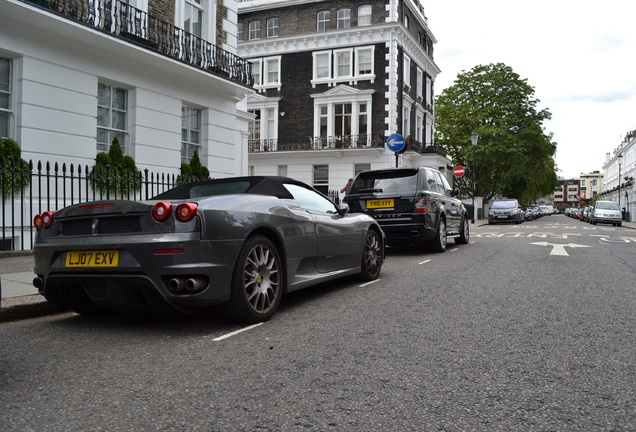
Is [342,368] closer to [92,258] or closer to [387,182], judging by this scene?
[92,258]

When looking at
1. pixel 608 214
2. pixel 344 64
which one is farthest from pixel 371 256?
pixel 608 214

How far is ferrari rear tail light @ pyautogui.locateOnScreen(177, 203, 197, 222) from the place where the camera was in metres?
4.12

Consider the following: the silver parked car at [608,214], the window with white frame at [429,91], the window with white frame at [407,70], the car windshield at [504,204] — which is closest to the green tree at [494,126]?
the window with white frame at [429,91]

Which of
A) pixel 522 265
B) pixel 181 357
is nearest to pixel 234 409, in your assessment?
pixel 181 357

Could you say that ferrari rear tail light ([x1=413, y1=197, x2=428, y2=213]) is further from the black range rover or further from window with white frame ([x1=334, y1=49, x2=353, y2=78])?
window with white frame ([x1=334, y1=49, x2=353, y2=78])

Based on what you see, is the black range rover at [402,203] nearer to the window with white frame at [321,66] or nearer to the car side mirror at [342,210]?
the car side mirror at [342,210]

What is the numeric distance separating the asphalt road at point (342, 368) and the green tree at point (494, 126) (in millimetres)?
37633

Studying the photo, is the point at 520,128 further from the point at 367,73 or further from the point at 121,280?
the point at 121,280

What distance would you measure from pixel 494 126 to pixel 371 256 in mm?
38649

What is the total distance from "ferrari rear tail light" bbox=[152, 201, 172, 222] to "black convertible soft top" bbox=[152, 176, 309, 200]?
1150mm

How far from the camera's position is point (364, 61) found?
110 ft

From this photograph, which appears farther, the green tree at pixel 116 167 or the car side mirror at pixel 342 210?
the green tree at pixel 116 167

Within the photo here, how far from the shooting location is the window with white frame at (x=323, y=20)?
1346 inches

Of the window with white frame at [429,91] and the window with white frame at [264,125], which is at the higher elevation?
the window with white frame at [429,91]
